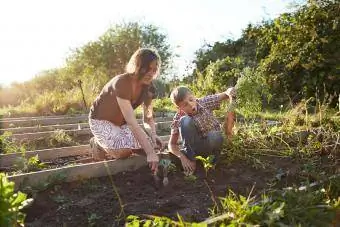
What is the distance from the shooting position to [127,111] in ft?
11.5

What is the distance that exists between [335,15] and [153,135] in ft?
19.7

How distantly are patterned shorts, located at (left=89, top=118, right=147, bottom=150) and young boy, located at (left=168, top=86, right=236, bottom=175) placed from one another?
14.5 inches

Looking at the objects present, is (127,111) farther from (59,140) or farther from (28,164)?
(59,140)

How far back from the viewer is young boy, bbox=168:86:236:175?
362 cm

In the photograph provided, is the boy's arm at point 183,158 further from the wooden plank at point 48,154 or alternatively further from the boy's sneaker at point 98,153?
the wooden plank at point 48,154

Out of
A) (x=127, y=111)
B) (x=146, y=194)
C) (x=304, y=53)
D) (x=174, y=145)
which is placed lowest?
(x=146, y=194)

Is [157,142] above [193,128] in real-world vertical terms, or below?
below

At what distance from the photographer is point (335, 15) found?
855cm

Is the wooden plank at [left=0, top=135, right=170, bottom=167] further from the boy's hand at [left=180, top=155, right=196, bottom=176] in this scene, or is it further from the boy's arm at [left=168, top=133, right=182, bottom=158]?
the boy's hand at [left=180, top=155, right=196, bottom=176]

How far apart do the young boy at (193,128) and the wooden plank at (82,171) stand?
35cm

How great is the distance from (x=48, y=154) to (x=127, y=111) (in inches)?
55.4

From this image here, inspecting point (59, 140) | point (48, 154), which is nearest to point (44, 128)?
point (59, 140)

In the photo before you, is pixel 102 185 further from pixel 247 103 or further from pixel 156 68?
pixel 247 103

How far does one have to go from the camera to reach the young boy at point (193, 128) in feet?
11.9
